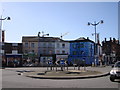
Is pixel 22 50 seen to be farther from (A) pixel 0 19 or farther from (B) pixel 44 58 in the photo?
(A) pixel 0 19

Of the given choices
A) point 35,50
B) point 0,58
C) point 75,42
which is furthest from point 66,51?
point 0,58

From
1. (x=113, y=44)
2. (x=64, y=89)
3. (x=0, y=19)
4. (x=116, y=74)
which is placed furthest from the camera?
(x=113, y=44)

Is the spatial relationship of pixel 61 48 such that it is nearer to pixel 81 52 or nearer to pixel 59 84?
pixel 81 52

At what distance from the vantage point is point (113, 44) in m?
108

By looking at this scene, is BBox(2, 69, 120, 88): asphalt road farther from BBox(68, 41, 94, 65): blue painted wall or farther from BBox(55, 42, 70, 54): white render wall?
BBox(55, 42, 70, 54): white render wall

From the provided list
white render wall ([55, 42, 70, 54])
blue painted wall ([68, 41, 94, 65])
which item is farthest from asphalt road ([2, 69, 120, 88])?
white render wall ([55, 42, 70, 54])

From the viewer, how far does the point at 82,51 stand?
72.4 m

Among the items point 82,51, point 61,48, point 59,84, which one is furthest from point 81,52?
point 59,84

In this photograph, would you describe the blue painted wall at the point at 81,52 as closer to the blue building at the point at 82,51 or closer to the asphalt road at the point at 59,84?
the blue building at the point at 82,51

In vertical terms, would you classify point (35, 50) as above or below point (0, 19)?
below

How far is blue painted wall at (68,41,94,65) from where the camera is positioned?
236 feet

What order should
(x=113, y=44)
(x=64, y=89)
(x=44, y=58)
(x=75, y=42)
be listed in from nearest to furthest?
(x=64, y=89) < (x=44, y=58) < (x=75, y=42) < (x=113, y=44)

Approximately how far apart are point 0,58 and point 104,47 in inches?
2609

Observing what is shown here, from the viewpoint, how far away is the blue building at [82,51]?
236 feet
